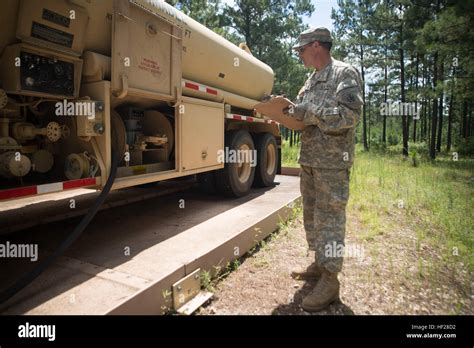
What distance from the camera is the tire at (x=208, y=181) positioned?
5.44m

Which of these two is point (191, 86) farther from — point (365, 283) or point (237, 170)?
point (365, 283)

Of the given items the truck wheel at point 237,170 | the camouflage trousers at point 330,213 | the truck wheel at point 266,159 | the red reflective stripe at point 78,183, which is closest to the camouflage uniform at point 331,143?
the camouflage trousers at point 330,213

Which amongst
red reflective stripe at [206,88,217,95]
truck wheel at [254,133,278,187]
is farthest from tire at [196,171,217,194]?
red reflective stripe at [206,88,217,95]

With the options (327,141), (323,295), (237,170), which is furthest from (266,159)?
(323,295)

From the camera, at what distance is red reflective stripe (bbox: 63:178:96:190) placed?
269cm

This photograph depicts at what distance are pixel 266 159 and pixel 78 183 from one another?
14.5 feet

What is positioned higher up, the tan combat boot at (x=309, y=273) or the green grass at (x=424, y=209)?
the green grass at (x=424, y=209)

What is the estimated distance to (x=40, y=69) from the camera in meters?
2.59

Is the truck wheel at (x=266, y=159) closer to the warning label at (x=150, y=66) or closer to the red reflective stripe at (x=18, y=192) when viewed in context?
the warning label at (x=150, y=66)

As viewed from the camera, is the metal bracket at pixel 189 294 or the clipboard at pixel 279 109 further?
the clipboard at pixel 279 109

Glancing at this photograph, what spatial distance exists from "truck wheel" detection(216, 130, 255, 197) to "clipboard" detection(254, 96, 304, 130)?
96.6 inches

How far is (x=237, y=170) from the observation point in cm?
569

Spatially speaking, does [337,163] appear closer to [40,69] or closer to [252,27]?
[40,69]
